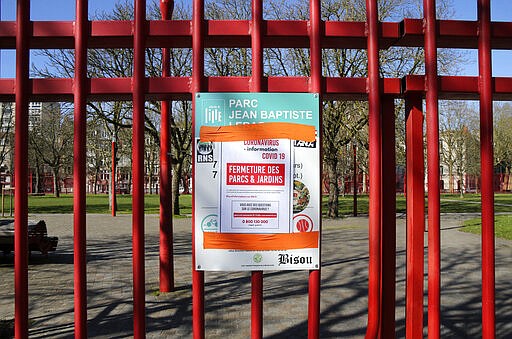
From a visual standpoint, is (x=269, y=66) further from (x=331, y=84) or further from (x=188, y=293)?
(x=331, y=84)

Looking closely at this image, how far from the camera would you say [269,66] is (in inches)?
951

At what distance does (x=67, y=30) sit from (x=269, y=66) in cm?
2106

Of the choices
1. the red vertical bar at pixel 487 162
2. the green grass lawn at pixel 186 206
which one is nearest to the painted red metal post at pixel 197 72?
the red vertical bar at pixel 487 162

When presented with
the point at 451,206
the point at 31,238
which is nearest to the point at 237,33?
the point at 31,238

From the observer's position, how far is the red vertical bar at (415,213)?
3.78m

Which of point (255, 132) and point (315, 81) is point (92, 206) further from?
point (315, 81)

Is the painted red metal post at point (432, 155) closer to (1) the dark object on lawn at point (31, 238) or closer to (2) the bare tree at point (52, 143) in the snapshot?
(1) the dark object on lawn at point (31, 238)

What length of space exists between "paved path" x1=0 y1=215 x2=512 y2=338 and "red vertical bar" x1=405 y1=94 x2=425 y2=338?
83.7 inches

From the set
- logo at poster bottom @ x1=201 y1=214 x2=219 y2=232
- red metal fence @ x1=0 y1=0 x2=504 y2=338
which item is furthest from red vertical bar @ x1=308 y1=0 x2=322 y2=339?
logo at poster bottom @ x1=201 y1=214 x2=219 y2=232

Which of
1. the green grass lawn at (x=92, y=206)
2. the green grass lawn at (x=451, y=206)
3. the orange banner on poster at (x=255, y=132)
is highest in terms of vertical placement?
the orange banner on poster at (x=255, y=132)

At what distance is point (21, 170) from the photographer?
3570 mm

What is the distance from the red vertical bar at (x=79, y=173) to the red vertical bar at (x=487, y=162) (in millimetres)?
2907

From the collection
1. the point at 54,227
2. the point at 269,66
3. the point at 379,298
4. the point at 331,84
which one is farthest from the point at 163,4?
the point at 269,66

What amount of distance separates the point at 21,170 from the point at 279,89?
195 cm
